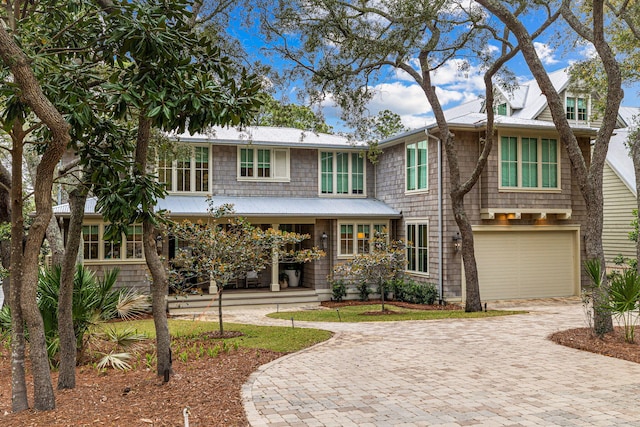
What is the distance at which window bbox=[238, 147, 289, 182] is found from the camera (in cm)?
1925

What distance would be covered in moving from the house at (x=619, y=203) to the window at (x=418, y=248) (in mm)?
9338

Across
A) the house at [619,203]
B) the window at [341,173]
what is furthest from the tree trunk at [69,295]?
the house at [619,203]

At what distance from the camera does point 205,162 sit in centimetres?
1878

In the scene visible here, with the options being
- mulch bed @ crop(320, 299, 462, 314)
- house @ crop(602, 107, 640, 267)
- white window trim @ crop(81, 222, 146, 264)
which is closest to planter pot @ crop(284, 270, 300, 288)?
mulch bed @ crop(320, 299, 462, 314)

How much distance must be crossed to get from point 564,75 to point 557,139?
11461 millimetres

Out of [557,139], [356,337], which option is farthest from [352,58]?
[557,139]

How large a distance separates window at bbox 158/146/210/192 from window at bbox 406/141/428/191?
6884mm

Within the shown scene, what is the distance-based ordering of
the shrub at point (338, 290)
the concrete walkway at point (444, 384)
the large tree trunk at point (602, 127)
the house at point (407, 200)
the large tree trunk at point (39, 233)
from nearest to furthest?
the large tree trunk at point (39, 233) < the concrete walkway at point (444, 384) < the large tree trunk at point (602, 127) < the house at point (407, 200) < the shrub at point (338, 290)

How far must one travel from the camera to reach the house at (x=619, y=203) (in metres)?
22.3

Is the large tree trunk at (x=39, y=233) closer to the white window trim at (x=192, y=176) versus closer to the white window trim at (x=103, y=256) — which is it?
the white window trim at (x=103, y=256)

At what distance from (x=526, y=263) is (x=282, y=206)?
8.23 m

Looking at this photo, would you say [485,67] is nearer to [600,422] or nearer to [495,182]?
[495,182]

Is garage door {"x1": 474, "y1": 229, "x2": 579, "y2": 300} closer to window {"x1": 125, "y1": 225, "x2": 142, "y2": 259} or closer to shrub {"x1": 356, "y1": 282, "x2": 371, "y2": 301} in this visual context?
shrub {"x1": 356, "y1": 282, "x2": 371, "y2": 301}

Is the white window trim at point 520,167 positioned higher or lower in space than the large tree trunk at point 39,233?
higher
